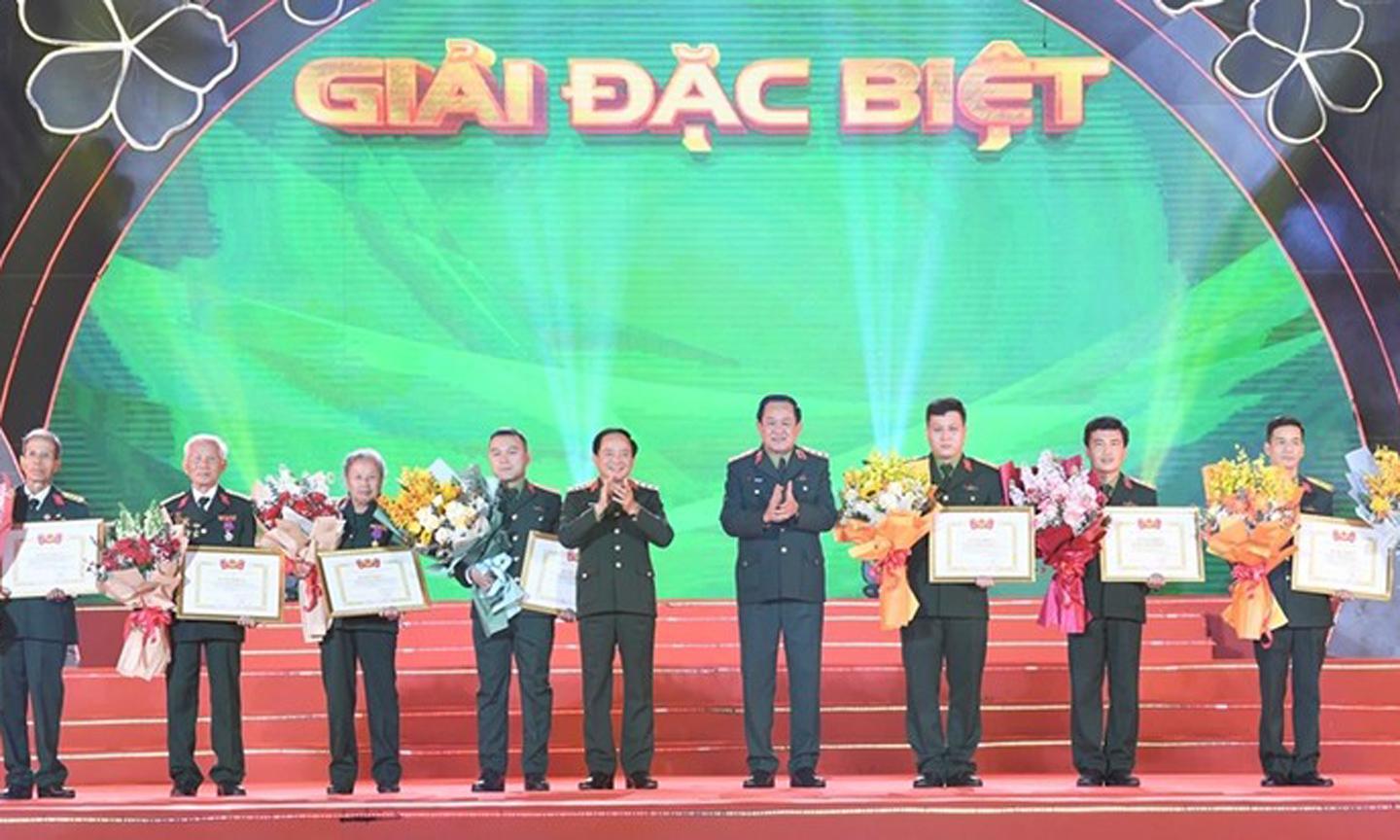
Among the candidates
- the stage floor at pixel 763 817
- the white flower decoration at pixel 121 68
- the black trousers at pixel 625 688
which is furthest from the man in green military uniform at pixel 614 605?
the white flower decoration at pixel 121 68

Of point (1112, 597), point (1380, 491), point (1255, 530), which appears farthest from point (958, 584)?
point (1380, 491)

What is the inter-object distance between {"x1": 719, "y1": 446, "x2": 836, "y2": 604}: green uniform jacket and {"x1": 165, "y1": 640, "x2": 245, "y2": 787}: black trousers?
70.0 inches

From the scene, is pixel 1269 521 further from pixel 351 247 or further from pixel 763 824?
pixel 351 247

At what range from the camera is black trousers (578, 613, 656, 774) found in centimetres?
648

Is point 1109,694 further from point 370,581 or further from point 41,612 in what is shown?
point 41,612

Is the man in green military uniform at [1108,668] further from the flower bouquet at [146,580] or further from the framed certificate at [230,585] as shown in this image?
the flower bouquet at [146,580]

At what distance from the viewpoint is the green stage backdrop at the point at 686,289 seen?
342 inches

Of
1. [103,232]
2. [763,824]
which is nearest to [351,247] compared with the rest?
[103,232]

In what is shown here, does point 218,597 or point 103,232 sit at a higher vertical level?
point 103,232

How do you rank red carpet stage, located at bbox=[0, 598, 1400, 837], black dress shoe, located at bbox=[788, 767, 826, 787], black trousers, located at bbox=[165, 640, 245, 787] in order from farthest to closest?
1. red carpet stage, located at bbox=[0, 598, 1400, 837]
2. black trousers, located at bbox=[165, 640, 245, 787]
3. black dress shoe, located at bbox=[788, 767, 826, 787]

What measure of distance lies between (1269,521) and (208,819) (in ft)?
11.8

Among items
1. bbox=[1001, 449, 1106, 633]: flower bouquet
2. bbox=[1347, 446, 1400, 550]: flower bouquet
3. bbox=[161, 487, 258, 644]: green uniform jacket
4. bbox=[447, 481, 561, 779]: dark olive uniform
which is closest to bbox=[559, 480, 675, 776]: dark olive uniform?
bbox=[447, 481, 561, 779]: dark olive uniform

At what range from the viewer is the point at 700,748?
7219 mm

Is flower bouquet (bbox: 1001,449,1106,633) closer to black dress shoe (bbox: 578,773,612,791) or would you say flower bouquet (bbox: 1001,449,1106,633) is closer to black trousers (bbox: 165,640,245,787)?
black dress shoe (bbox: 578,773,612,791)
